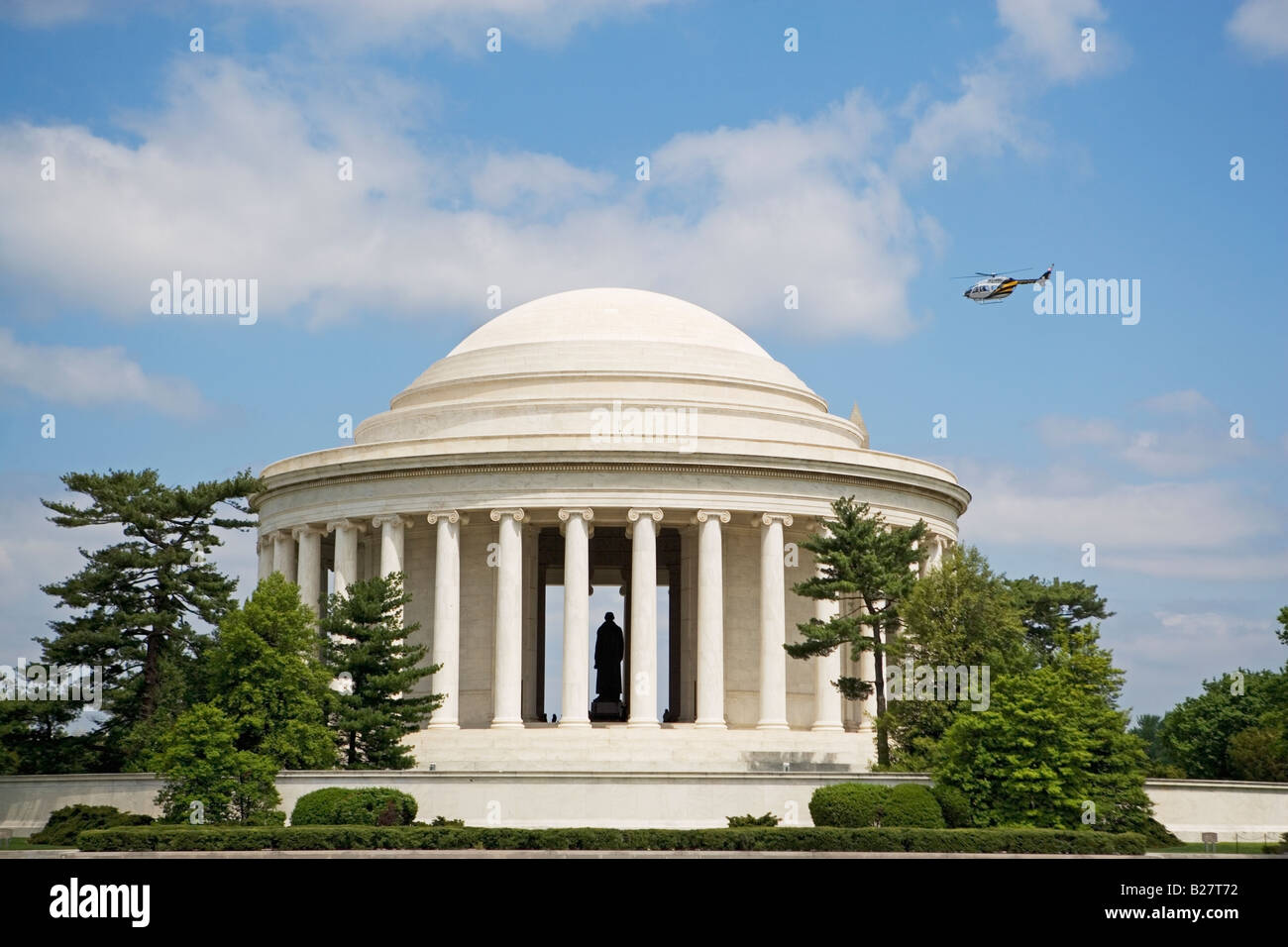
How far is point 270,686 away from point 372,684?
5086mm

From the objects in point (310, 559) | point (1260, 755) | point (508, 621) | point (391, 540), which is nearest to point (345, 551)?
point (391, 540)

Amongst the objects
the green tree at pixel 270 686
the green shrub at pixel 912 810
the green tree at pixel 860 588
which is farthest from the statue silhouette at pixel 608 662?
the green shrub at pixel 912 810

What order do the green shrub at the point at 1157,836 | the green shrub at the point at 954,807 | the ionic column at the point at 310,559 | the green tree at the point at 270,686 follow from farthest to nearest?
the ionic column at the point at 310,559
the green tree at the point at 270,686
the green shrub at the point at 1157,836
the green shrub at the point at 954,807

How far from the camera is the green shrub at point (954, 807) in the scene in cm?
5550

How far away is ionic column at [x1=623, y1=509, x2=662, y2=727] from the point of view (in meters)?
71.9

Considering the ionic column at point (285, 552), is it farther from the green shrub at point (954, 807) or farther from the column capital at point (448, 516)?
the green shrub at point (954, 807)

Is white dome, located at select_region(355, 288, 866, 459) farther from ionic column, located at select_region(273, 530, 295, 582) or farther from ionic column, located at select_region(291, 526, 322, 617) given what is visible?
ionic column, located at select_region(273, 530, 295, 582)

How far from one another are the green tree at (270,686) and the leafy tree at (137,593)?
13.8 metres

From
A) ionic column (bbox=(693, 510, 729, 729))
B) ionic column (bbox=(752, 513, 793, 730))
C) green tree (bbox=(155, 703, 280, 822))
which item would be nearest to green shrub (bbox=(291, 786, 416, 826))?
green tree (bbox=(155, 703, 280, 822))

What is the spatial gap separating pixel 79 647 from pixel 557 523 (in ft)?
71.0

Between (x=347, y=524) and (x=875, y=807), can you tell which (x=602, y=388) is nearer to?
(x=347, y=524)

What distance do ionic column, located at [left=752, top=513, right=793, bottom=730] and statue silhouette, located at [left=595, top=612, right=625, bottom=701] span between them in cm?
1649
